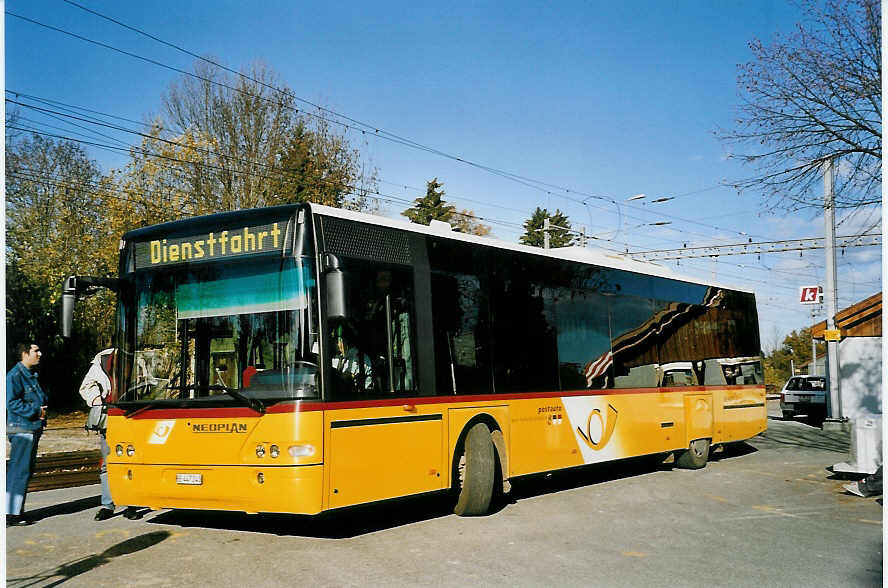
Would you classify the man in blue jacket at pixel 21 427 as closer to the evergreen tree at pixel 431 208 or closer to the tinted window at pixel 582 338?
the tinted window at pixel 582 338

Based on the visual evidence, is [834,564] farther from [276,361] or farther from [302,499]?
[276,361]

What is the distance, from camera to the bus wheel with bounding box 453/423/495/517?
961cm

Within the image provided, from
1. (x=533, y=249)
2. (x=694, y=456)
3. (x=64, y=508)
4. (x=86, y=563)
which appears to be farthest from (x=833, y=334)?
(x=86, y=563)

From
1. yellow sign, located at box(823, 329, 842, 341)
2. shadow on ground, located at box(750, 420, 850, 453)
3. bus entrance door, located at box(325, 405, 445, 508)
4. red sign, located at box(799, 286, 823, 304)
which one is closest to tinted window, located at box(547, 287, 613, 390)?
bus entrance door, located at box(325, 405, 445, 508)

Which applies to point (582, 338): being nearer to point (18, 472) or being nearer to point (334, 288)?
point (334, 288)

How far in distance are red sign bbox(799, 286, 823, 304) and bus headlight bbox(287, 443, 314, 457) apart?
85.6ft

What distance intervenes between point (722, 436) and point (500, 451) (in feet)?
24.3

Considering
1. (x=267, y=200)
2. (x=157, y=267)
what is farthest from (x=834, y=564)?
(x=267, y=200)

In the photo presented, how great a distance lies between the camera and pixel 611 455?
41.6 feet

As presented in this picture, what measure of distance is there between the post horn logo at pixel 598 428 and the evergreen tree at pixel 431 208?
1891 inches

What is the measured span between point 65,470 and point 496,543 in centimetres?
1072

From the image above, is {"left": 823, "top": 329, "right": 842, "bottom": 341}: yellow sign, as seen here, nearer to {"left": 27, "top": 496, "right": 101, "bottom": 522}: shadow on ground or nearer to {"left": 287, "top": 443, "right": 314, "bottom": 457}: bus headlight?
{"left": 27, "top": 496, "right": 101, "bottom": 522}: shadow on ground

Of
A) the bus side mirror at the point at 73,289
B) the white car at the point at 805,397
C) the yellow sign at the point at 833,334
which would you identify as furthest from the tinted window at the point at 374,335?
the white car at the point at 805,397

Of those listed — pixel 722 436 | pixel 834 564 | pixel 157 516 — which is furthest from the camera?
pixel 722 436
